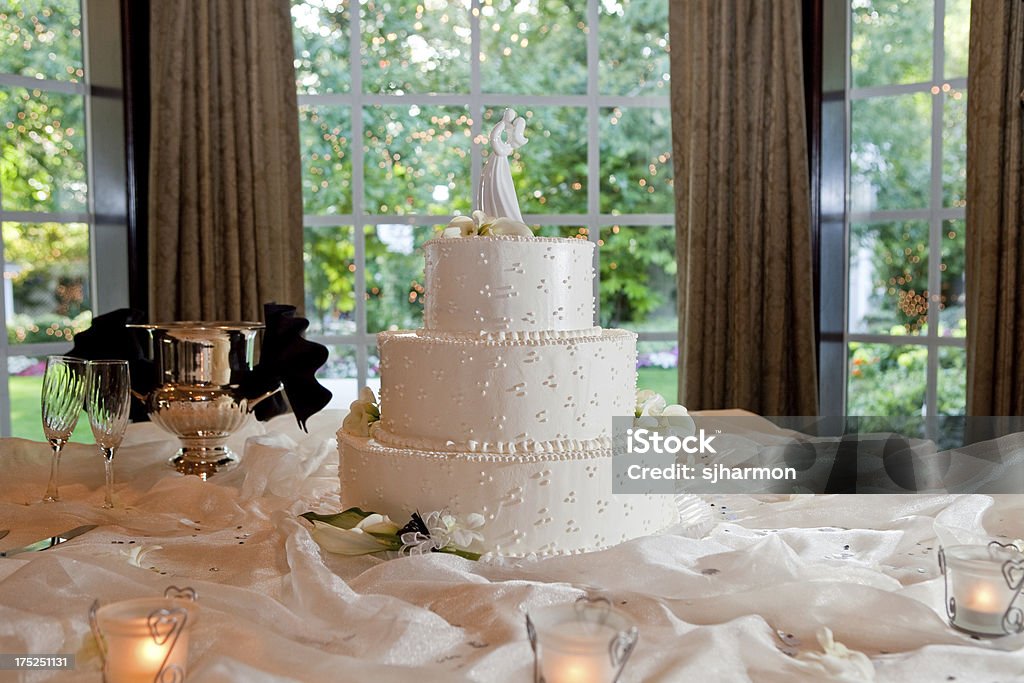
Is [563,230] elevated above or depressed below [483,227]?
above

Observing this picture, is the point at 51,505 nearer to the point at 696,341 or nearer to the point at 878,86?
the point at 696,341

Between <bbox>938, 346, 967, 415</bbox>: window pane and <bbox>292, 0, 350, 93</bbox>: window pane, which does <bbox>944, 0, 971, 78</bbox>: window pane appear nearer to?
<bbox>938, 346, 967, 415</bbox>: window pane

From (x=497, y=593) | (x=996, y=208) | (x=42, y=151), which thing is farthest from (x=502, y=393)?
(x=42, y=151)

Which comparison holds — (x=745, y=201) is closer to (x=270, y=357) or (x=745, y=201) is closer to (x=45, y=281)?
(x=270, y=357)

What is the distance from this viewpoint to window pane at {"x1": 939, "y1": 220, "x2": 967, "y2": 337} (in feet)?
12.5

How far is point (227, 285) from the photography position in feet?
12.5

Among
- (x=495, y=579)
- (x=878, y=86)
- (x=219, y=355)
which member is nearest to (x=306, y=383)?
(x=219, y=355)

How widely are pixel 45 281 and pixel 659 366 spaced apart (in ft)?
8.63

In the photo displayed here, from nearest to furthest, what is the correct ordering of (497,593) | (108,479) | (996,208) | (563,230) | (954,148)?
(497,593) → (108,479) → (996,208) → (954,148) → (563,230)

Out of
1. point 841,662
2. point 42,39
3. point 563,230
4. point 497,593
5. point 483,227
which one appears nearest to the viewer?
point 841,662

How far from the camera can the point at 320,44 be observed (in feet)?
13.7

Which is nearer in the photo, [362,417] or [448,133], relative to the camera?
[362,417]

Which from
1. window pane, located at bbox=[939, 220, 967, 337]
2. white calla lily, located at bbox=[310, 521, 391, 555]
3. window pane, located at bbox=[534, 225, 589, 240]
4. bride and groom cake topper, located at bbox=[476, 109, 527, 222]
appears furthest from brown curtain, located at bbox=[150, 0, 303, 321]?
window pane, located at bbox=[939, 220, 967, 337]

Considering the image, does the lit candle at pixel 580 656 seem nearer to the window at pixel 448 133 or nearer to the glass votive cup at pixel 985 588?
the glass votive cup at pixel 985 588
